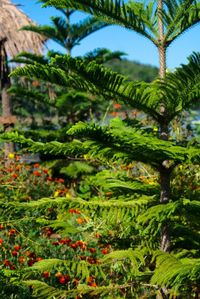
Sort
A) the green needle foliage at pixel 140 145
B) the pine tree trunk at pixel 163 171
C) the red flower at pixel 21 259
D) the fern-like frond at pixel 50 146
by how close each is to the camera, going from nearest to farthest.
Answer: the green needle foliage at pixel 140 145, the fern-like frond at pixel 50 146, the pine tree trunk at pixel 163 171, the red flower at pixel 21 259

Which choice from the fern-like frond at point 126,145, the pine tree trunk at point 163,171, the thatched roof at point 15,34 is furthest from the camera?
the thatched roof at point 15,34

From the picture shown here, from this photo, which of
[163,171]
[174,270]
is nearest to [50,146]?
[163,171]

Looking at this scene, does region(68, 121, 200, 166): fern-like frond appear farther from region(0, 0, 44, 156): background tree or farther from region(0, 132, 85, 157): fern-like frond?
region(0, 0, 44, 156): background tree

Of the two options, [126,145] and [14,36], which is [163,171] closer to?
[126,145]

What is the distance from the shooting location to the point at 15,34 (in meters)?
11.7

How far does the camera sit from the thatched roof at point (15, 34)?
11.6 meters

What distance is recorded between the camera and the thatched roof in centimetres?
1165

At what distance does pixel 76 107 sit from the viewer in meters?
10.9

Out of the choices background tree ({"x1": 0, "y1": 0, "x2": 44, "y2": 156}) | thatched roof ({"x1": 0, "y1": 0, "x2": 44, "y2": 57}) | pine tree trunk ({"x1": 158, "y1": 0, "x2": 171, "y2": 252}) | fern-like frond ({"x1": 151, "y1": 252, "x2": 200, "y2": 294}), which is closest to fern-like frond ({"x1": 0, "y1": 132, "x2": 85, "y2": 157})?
pine tree trunk ({"x1": 158, "y1": 0, "x2": 171, "y2": 252})

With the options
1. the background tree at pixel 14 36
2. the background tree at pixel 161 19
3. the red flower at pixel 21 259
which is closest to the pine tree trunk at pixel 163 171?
the background tree at pixel 161 19

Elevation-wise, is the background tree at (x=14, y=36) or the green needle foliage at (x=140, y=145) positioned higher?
the background tree at (x=14, y=36)

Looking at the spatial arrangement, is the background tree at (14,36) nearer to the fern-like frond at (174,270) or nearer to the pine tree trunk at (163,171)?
the pine tree trunk at (163,171)

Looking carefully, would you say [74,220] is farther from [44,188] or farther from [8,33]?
[8,33]

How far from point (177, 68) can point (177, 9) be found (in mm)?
493
